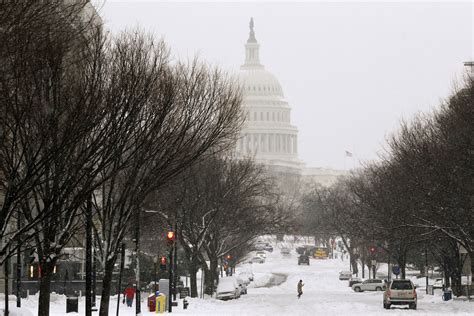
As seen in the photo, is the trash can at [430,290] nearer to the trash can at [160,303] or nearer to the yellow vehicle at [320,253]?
the trash can at [160,303]

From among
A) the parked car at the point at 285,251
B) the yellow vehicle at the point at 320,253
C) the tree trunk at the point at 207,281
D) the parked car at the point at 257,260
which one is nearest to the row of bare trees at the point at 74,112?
the tree trunk at the point at 207,281

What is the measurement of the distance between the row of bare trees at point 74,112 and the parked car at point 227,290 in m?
32.1

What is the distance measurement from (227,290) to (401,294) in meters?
14.8

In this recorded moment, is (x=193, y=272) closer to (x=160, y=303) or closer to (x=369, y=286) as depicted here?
(x=160, y=303)

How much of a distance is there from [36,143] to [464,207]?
30.8 m

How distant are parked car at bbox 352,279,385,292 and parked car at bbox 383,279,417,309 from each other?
2826 centimetres

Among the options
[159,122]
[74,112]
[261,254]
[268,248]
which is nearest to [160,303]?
[159,122]

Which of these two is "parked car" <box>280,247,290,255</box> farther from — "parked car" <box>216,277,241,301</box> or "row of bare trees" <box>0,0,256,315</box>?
"row of bare trees" <box>0,0,256,315</box>

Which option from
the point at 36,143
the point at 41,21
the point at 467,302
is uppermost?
the point at 41,21

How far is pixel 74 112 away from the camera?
2670cm

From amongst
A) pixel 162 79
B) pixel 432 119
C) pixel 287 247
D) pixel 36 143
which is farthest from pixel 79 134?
pixel 287 247

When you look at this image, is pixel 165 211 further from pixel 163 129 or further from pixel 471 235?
pixel 163 129

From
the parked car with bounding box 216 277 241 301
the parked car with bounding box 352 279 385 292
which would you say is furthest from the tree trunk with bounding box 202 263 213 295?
the parked car with bounding box 352 279 385 292

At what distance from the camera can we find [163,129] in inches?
1486
